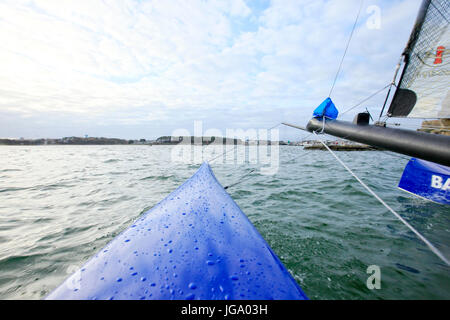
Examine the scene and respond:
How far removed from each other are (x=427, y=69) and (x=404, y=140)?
8.73 ft

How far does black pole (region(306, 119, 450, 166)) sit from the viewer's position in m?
1.65

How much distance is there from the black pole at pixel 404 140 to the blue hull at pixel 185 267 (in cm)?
180

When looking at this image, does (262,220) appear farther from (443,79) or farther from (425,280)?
(443,79)

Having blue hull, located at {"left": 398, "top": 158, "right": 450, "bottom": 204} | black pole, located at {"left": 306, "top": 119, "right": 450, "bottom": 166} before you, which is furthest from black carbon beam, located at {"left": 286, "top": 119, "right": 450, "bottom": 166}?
blue hull, located at {"left": 398, "top": 158, "right": 450, "bottom": 204}

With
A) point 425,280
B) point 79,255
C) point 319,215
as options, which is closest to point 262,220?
point 319,215

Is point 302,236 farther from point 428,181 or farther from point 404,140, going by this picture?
point 428,181

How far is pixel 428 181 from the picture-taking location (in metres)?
5.12

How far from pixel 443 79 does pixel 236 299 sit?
5.08m

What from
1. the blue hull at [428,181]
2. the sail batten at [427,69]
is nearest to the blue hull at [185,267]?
the sail batten at [427,69]

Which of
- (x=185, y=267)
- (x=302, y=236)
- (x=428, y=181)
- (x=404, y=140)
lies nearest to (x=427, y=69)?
(x=404, y=140)

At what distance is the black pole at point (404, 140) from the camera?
165 cm

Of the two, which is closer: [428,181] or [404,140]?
[404,140]
